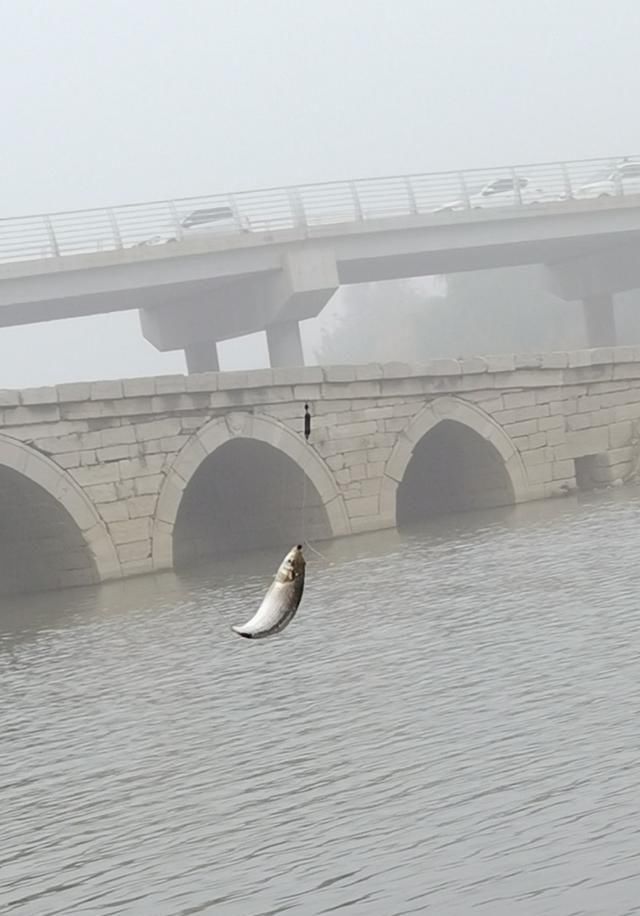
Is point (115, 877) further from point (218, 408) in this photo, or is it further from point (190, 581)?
point (218, 408)

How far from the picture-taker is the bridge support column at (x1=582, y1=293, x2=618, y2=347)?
5388 cm

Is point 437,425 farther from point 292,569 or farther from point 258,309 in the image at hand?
point 292,569

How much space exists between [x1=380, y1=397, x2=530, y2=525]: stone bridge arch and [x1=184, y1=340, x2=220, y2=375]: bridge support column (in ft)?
55.6

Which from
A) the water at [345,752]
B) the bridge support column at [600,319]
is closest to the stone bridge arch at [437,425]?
the water at [345,752]

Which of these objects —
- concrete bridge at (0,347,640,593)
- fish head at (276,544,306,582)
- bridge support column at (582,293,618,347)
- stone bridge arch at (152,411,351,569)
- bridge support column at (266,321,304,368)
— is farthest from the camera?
bridge support column at (582,293,618,347)

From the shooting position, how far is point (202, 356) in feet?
165

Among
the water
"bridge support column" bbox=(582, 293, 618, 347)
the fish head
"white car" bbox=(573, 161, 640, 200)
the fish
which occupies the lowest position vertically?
the water

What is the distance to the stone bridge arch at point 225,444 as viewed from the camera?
29406 mm

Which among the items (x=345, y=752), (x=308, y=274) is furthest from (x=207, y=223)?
(x=345, y=752)

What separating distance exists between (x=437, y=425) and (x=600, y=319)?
21445 millimetres

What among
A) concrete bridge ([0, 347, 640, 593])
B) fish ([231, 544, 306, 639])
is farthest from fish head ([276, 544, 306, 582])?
concrete bridge ([0, 347, 640, 593])

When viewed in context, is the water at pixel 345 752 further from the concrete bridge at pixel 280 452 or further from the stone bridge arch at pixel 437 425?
the stone bridge arch at pixel 437 425

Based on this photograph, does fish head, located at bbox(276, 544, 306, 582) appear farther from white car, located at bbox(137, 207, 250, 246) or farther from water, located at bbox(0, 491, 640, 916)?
white car, located at bbox(137, 207, 250, 246)

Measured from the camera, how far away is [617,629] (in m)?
17.5
